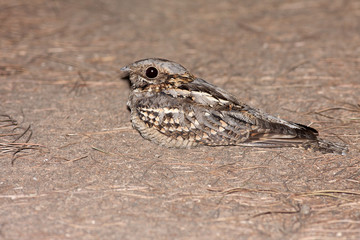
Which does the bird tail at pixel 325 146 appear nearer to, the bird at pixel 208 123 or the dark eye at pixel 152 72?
the bird at pixel 208 123

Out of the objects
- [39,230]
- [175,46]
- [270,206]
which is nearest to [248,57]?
[175,46]

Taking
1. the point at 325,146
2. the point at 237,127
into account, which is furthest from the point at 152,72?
the point at 325,146

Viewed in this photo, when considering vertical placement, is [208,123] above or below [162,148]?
above

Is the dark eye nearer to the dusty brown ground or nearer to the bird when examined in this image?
the bird

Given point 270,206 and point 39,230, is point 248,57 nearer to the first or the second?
point 270,206

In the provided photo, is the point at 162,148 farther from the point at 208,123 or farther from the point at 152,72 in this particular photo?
the point at 152,72

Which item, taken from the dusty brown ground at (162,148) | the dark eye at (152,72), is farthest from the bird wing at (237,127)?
the dark eye at (152,72)

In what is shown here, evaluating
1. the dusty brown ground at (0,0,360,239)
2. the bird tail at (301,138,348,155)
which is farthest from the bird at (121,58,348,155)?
the dusty brown ground at (0,0,360,239)
